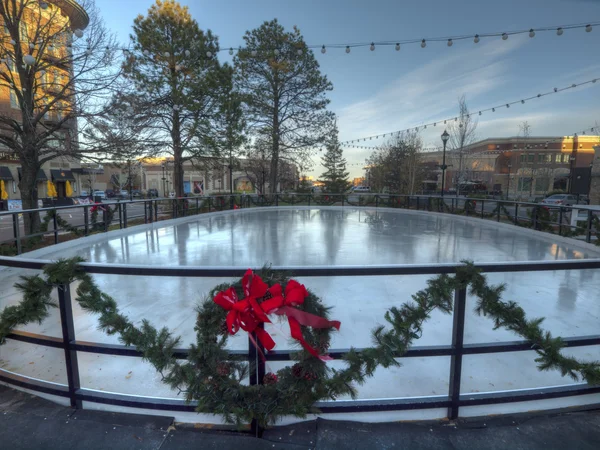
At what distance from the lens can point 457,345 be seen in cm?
175

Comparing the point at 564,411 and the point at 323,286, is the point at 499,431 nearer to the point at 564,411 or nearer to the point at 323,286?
the point at 564,411

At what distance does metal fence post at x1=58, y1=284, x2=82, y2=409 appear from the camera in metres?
1.77

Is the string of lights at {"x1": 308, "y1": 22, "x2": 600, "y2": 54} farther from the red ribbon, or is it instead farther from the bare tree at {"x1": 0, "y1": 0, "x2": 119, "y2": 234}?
the red ribbon

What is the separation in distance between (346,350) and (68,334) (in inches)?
60.3

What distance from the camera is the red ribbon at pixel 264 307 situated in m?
1.39

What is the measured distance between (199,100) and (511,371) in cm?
1691

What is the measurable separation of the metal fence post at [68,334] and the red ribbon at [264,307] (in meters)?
0.96

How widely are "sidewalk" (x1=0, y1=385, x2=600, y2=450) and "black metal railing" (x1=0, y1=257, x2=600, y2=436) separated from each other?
10 centimetres

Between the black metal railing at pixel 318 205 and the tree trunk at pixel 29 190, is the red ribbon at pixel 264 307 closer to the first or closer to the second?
the black metal railing at pixel 318 205

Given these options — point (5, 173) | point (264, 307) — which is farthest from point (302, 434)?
point (5, 173)

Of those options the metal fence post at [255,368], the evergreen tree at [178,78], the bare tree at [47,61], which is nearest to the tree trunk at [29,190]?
the bare tree at [47,61]

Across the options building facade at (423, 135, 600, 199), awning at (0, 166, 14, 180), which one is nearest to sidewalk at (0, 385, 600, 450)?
awning at (0, 166, 14, 180)

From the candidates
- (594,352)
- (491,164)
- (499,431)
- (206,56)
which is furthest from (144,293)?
(491,164)

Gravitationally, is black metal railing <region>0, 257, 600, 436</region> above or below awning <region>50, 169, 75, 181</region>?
below
